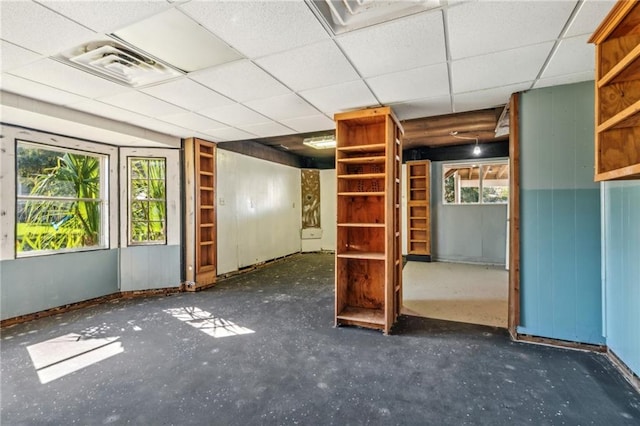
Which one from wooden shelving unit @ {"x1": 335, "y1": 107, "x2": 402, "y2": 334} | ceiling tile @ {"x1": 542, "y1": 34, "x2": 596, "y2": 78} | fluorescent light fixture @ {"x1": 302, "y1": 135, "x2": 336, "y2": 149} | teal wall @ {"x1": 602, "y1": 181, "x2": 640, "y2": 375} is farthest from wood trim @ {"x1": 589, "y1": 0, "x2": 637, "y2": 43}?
fluorescent light fixture @ {"x1": 302, "y1": 135, "x2": 336, "y2": 149}

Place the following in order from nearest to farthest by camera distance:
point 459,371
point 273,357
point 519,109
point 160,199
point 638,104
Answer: point 638,104 → point 459,371 → point 273,357 → point 519,109 → point 160,199

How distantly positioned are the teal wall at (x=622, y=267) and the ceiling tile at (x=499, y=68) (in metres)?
1.23

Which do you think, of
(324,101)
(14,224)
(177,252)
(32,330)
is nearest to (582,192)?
(324,101)

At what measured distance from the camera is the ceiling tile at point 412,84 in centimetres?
250

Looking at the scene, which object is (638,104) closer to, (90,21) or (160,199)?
(90,21)

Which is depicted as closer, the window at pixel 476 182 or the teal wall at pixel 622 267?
the teal wall at pixel 622 267

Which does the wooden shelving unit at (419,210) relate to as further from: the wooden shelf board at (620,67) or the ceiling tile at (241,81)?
the wooden shelf board at (620,67)

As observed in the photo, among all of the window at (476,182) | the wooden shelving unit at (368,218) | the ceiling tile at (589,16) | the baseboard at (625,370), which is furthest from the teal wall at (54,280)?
the window at (476,182)

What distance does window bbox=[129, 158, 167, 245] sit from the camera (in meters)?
4.74

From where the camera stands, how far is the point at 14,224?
3.49 m

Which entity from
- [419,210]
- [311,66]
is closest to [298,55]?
[311,66]

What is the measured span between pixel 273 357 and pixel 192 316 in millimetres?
1620

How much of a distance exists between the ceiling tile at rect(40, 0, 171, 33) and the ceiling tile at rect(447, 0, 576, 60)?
5.87 feet

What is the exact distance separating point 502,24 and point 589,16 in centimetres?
50
